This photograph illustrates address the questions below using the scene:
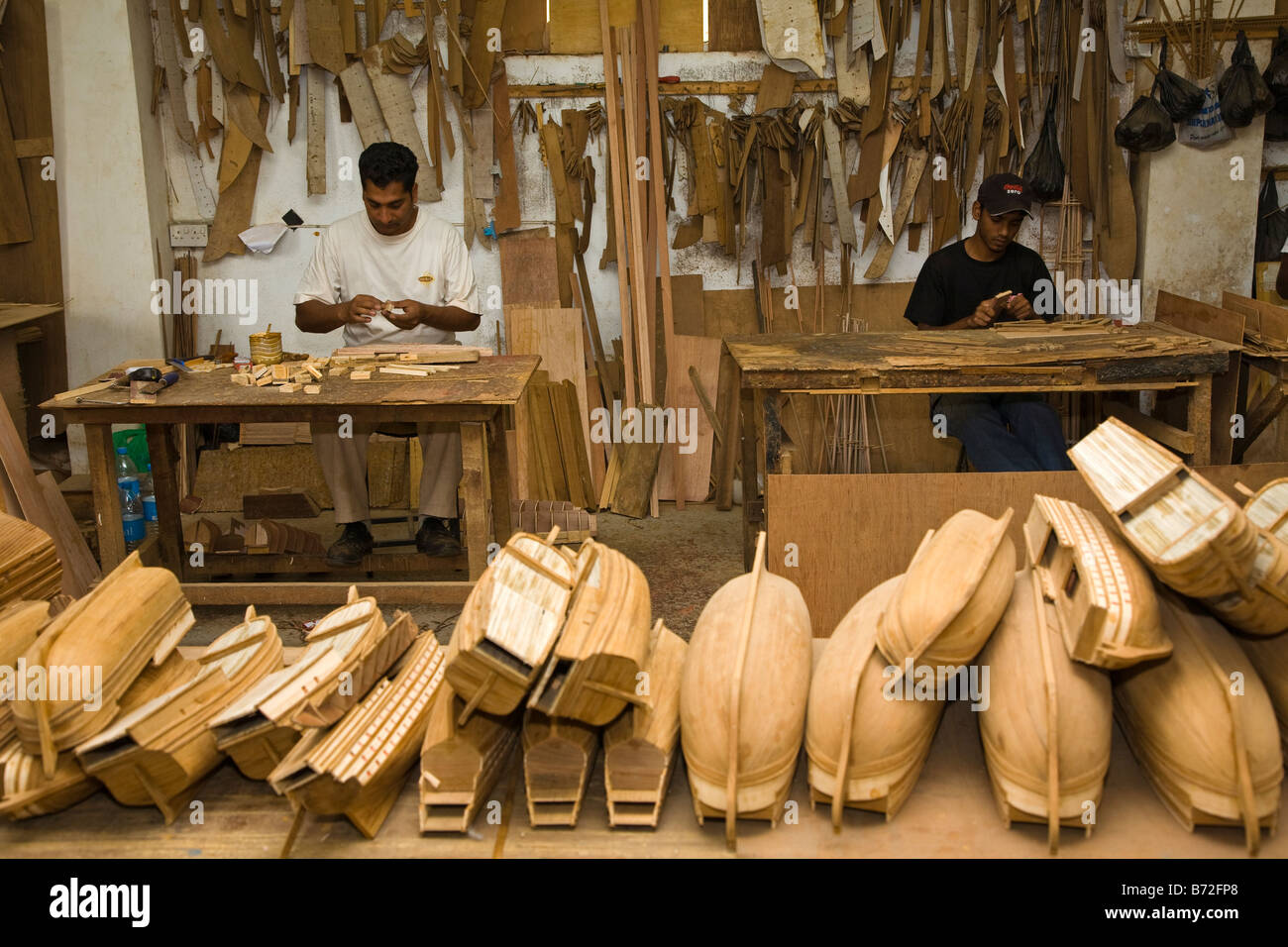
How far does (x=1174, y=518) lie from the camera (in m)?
1.90

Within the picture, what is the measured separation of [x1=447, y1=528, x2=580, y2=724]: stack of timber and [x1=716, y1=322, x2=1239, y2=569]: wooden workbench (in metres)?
2.71

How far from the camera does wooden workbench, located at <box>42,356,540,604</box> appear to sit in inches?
177

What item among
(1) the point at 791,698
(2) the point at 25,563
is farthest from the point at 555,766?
(2) the point at 25,563

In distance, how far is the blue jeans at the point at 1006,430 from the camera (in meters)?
5.11

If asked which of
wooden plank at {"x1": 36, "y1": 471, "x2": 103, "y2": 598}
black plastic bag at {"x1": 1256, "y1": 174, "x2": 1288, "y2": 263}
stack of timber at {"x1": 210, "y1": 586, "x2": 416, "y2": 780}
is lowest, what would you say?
wooden plank at {"x1": 36, "y1": 471, "x2": 103, "y2": 598}

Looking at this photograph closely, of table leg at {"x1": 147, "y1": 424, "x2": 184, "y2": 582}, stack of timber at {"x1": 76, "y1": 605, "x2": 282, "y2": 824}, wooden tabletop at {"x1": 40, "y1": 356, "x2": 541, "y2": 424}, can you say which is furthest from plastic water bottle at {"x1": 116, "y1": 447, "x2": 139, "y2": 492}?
stack of timber at {"x1": 76, "y1": 605, "x2": 282, "y2": 824}

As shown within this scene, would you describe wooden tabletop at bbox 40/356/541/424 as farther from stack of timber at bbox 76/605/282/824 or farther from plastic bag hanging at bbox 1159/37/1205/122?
plastic bag hanging at bbox 1159/37/1205/122

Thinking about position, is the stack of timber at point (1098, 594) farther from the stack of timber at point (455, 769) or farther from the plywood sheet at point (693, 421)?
the plywood sheet at point (693, 421)

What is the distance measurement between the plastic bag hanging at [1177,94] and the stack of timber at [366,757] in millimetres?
5974

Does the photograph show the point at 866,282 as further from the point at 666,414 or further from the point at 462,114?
the point at 462,114

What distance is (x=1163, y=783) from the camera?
6.66 feet

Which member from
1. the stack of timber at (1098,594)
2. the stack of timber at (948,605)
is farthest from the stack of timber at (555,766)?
the stack of timber at (1098,594)

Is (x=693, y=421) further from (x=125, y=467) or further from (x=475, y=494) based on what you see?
(x=125, y=467)

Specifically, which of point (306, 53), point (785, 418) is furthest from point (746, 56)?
point (306, 53)
